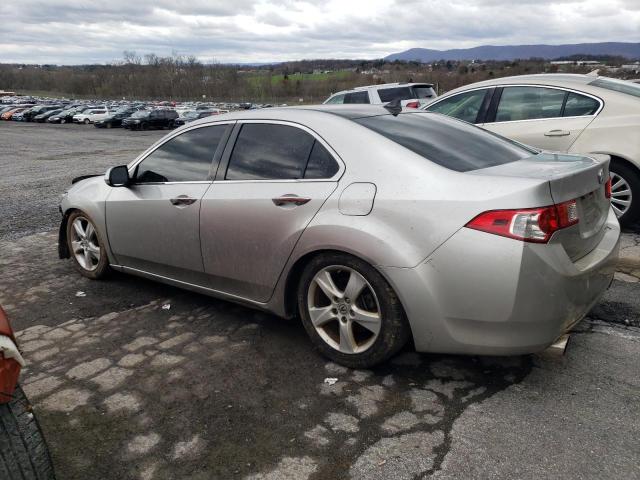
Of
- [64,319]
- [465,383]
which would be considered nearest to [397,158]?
[465,383]

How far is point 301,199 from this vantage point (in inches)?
130

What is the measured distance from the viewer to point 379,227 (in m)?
2.96

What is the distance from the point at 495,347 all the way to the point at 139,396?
1938 millimetres

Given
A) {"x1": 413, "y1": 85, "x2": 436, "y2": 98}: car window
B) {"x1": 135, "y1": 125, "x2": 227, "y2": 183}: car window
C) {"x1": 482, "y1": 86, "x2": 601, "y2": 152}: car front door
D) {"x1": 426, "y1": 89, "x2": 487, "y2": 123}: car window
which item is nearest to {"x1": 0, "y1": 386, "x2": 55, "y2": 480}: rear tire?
{"x1": 135, "y1": 125, "x2": 227, "y2": 183}: car window

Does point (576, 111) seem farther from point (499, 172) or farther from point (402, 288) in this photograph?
point (402, 288)

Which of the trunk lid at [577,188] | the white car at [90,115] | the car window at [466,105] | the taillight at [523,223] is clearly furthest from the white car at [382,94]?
the white car at [90,115]

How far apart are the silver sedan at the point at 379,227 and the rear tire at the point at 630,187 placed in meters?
2.46

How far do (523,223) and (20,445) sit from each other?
2283mm

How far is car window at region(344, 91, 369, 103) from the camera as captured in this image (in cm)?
1503

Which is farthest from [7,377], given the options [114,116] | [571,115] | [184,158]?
[114,116]

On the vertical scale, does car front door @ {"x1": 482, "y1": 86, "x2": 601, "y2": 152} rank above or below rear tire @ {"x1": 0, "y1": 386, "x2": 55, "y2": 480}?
above

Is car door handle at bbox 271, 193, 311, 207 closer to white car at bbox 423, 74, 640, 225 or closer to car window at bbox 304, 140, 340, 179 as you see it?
car window at bbox 304, 140, 340, 179

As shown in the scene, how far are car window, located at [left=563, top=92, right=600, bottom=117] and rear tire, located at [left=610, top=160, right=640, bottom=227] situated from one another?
66cm

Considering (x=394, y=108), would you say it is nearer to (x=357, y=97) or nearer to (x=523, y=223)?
(x=523, y=223)
